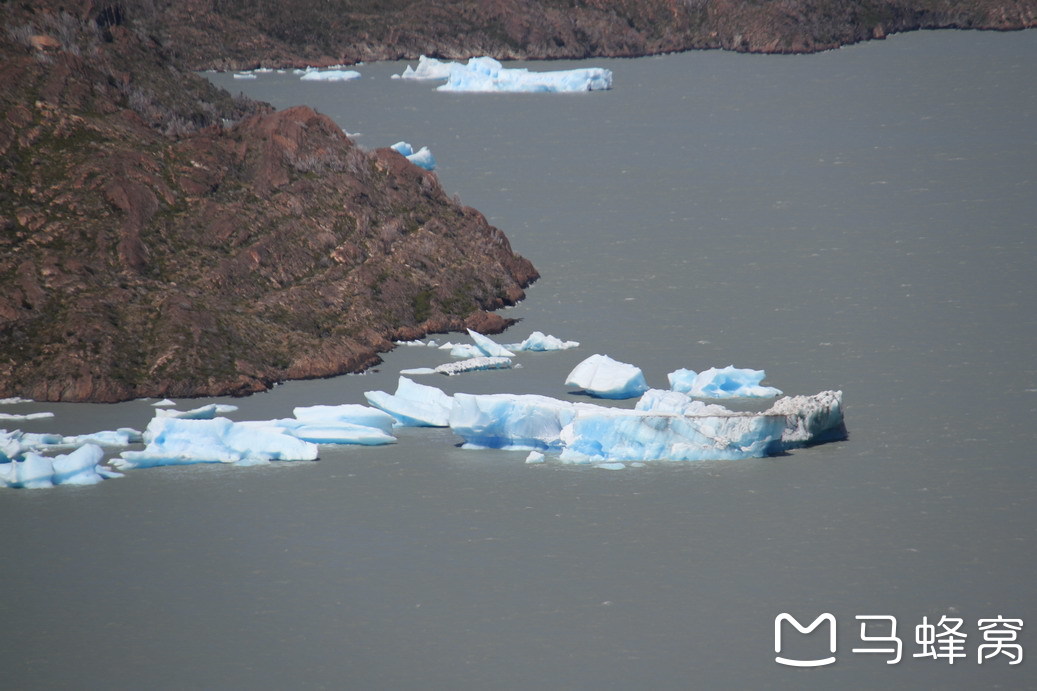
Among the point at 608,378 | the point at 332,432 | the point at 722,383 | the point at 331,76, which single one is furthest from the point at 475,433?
the point at 331,76

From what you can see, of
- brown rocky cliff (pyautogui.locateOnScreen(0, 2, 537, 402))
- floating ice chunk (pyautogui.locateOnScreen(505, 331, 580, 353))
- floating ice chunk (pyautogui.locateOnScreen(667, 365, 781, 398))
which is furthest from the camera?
floating ice chunk (pyautogui.locateOnScreen(505, 331, 580, 353))

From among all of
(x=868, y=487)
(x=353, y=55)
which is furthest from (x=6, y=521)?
(x=353, y=55)

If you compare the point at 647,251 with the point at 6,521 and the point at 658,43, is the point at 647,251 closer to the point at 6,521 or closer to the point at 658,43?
the point at 6,521

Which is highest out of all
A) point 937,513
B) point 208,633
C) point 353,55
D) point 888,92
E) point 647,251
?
point 353,55

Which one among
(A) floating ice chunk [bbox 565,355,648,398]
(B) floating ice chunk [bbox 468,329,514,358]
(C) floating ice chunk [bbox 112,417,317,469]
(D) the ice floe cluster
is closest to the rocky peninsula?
(B) floating ice chunk [bbox 468,329,514,358]

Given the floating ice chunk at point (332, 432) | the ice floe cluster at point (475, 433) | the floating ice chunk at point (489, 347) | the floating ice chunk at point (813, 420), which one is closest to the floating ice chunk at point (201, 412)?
the ice floe cluster at point (475, 433)

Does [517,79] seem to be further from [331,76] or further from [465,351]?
[465,351]

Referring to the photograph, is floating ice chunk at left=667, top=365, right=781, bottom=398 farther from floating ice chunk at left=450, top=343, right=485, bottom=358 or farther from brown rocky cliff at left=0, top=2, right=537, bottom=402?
brown rocky cliff at left=0, top=2, right=537, bottom=402
